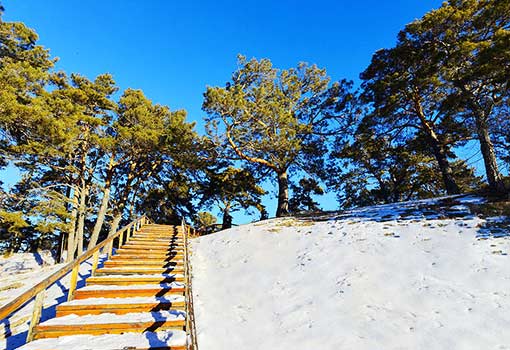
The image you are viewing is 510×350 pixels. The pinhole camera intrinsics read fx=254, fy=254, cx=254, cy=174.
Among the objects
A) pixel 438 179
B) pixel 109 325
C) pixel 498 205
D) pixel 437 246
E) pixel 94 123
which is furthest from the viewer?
pixel 438 179

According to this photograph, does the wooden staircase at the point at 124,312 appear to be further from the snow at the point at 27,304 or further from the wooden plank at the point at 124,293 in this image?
the snow at the point at 27,304

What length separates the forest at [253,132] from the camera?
9883 mm

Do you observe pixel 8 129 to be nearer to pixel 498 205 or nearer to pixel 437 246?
pixel 437 246

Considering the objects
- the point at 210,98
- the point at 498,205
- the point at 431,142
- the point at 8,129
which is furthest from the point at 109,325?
the point at 431,142

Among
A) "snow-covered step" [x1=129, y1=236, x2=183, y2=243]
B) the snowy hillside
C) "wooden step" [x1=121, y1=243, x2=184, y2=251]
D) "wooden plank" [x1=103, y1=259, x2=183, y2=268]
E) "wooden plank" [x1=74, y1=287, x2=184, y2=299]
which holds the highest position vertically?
"snow-covered step" [x1=129, y1=236, x2=183, y2=243]

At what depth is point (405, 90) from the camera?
1180 cm

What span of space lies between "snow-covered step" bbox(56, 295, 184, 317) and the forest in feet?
30.3

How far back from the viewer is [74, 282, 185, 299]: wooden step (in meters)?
4.92

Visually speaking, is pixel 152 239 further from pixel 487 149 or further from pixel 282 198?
pixel 487 149

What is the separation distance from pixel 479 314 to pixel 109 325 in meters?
5.88

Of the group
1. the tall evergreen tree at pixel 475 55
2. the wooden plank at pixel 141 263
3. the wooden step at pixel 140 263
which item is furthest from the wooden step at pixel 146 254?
the tall evergreen tree at pixel 475 55

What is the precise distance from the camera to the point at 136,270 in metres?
6.11

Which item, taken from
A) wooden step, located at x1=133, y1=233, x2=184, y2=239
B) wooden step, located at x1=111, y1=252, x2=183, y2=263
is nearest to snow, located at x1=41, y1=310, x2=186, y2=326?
wooden step, located at x1=111, y1=252, x2=183, y2=263

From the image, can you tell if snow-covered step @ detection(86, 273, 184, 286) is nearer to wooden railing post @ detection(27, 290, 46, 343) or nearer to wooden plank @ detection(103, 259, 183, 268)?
wooden plank @ detection(103, 259, 183, 268)
